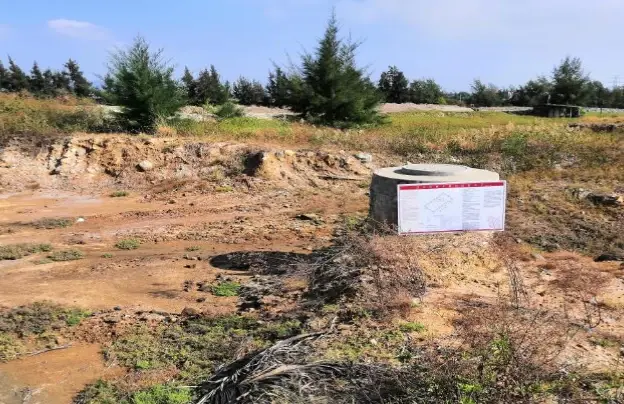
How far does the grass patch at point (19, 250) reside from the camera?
326 inches

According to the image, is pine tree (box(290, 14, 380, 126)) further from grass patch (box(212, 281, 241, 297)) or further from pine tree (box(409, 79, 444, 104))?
pine tree (box(409, 79, 444, 104))

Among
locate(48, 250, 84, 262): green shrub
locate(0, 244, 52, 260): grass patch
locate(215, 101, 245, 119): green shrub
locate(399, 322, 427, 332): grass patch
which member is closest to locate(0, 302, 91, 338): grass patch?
locate(48, 250, 84, 262): green shrub

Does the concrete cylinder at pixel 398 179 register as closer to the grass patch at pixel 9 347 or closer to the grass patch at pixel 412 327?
the grass patch at pixel 412 327

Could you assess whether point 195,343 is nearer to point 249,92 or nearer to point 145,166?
point 145,166

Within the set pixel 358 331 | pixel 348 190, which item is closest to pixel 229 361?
pixel 358 331

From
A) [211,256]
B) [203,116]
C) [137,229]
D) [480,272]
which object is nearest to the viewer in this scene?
[480,272]

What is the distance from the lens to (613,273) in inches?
285

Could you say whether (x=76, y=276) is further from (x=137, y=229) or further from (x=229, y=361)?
(x=229, y=361)

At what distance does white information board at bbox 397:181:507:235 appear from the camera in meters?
6.47

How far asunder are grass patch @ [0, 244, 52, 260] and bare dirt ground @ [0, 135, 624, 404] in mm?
168

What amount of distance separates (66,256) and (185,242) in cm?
184

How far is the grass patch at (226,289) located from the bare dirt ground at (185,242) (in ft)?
0.47

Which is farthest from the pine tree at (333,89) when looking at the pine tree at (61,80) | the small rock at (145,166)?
the pine tree at (61,80)

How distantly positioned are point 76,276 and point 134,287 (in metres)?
1.01
